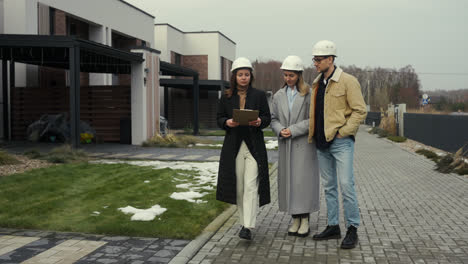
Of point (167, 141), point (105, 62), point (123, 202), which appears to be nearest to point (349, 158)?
point (123, 202)

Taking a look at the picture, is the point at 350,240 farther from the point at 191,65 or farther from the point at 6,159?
the point at 191,65

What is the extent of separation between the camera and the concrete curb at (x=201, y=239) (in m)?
4.51

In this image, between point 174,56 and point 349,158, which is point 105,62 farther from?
point 174,56

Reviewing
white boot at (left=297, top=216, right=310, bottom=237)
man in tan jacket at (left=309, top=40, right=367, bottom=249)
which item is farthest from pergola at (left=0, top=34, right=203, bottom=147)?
man in tan jacket at (left=309, top=40, right=367, bottom=249)

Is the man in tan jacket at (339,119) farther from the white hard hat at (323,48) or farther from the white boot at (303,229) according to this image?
the white boot at (303,229)

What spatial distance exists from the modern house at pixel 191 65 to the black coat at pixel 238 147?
81.1 feet

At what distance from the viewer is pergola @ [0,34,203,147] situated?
12.9 m

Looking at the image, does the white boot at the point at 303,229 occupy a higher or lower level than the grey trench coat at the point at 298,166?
lower

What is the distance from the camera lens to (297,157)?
527cm

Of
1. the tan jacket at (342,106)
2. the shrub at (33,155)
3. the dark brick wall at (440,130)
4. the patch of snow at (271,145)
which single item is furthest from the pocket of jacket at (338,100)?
the patch of snow at (271,145)

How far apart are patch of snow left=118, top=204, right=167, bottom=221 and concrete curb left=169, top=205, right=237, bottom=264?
75 cm

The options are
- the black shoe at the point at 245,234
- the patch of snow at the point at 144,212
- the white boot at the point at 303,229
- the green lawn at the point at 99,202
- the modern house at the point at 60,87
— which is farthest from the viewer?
the modern house at the point at 60,87

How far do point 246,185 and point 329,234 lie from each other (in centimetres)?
101

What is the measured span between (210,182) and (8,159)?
445 centimetres
